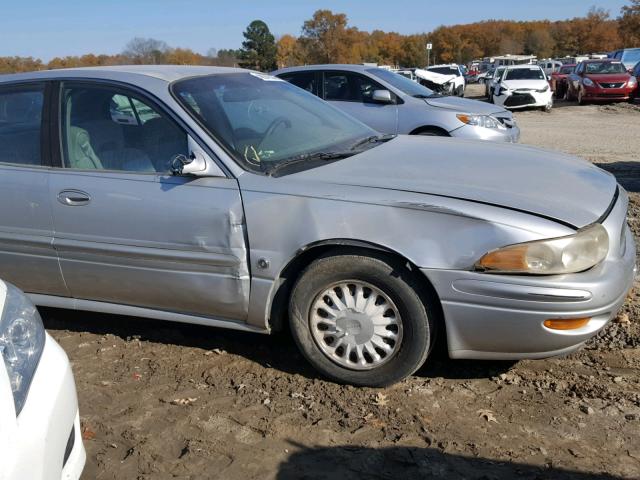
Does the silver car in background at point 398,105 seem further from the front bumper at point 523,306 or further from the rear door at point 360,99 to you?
the front bumper at point 523,306

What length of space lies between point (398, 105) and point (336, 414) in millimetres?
6320

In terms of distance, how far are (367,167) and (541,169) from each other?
3.22ft

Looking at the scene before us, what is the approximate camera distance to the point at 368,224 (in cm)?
318

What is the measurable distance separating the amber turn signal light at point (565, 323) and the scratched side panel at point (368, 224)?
39cm

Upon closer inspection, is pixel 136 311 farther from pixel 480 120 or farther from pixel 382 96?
pixel 480 120

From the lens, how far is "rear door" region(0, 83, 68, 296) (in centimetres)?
383

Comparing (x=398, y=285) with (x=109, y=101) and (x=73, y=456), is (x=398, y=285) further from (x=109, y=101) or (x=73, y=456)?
(x=109, y=101)

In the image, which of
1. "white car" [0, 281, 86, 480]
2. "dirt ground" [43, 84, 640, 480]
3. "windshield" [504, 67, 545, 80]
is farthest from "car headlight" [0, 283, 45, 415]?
"windshield" [504, 67, 545, 80]

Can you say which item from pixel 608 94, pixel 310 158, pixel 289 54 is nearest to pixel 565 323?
pixel 310 158

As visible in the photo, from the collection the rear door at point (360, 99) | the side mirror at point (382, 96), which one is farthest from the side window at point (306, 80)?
the side mirror at point (382, 96)

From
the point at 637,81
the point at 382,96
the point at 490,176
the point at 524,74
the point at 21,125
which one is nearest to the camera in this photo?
the point at 490,176

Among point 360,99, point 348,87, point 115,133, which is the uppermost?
point 115,133

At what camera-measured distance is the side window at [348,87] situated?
362 inches

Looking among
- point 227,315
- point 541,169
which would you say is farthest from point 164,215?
point 541,169
